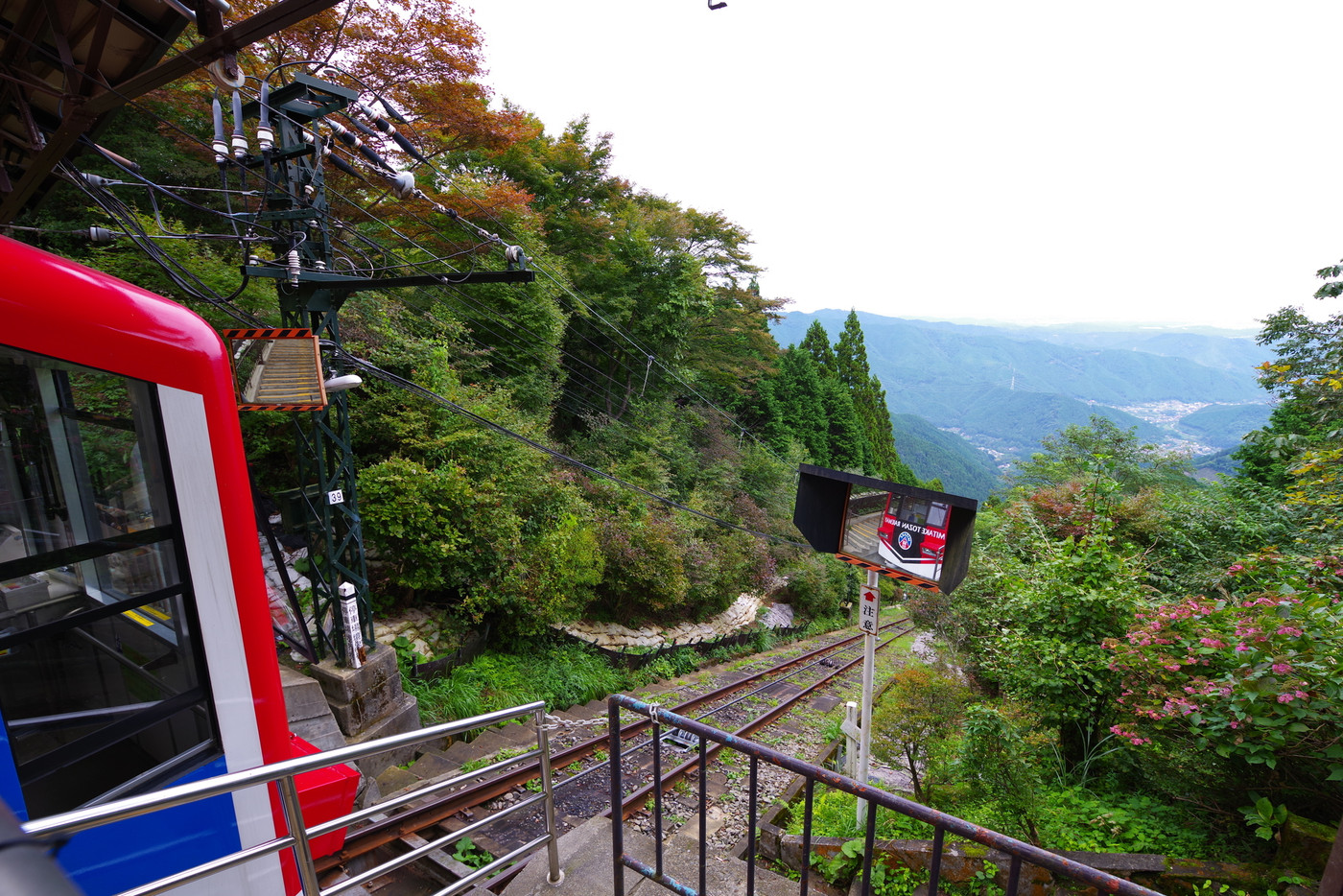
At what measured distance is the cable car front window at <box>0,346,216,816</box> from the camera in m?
2.19

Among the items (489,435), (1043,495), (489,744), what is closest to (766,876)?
(489,744)

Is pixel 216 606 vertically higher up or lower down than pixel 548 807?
higher up

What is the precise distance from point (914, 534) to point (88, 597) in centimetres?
514

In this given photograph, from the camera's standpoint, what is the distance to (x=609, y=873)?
9.89 feet

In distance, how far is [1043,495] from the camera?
45.3 ft

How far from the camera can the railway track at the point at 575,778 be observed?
15.3ft

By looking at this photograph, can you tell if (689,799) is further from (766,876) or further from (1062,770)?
(1062,770)

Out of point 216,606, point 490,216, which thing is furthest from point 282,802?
point 490,216

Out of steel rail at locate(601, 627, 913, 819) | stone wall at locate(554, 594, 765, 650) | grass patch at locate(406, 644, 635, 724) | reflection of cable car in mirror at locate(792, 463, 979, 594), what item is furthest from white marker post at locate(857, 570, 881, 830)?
stone wall at locate(554, 594, 765, 650)

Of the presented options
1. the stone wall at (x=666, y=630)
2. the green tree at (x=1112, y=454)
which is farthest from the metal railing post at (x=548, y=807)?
the green tree at (x=1112, y=454)

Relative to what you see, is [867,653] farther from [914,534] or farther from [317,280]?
[317,280]

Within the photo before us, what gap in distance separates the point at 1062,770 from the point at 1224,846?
150 centimetres

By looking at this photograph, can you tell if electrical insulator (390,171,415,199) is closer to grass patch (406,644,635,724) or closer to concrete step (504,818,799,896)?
concrete step (504,818,799,896)

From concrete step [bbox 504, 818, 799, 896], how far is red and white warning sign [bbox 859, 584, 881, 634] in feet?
8.22
